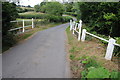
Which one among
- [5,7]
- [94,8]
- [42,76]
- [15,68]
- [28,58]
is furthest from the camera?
[94,8]

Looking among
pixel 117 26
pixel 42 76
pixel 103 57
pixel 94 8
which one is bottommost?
pixel 42 76

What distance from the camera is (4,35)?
6172 mm

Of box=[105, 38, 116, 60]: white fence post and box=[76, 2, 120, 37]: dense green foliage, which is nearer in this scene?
box=[105, 38, 116, 60]: white fence post

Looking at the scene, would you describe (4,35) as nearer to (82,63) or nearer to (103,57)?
(82,63)

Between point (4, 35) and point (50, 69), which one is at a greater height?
point (4, 35)

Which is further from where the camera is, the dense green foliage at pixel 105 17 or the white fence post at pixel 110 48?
the dense green foliage at pixel 105 17

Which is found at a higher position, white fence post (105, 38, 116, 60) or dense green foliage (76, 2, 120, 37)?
dense green foliage (76, 2, 120, 37)

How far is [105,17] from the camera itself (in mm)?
8125

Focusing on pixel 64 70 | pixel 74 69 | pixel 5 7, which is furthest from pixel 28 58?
pixel 5 7

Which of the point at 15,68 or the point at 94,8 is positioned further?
the point at 94,8

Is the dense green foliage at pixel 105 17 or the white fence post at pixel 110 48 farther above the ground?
the dense green foliage at pixel 105 17

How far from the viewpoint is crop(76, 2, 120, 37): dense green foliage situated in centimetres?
812

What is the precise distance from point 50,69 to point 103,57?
231 cm

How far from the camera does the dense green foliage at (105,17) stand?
26.6ft
